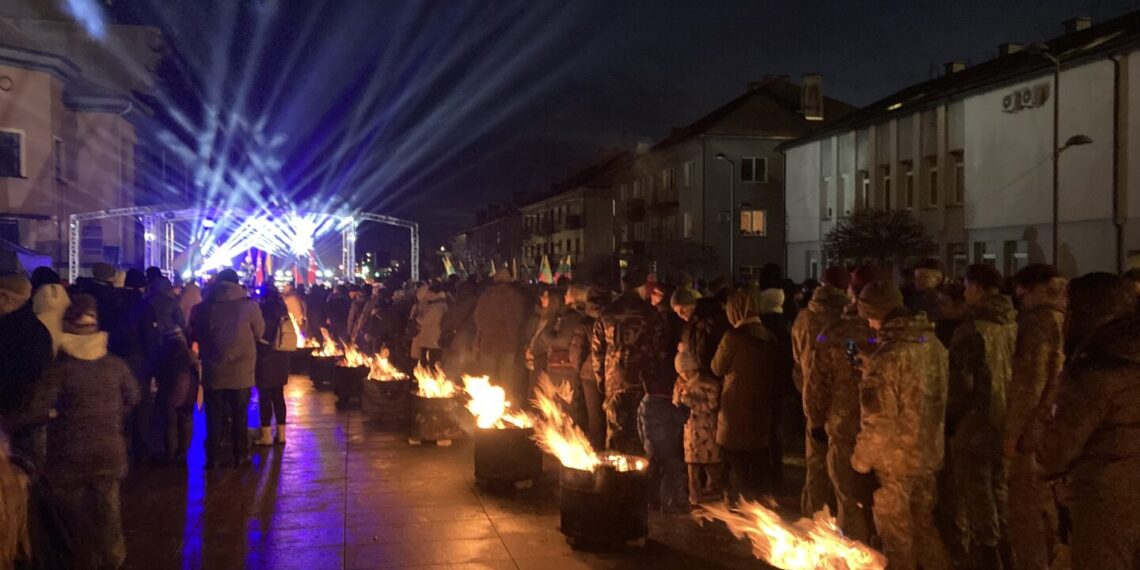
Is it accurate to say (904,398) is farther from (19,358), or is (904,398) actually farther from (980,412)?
(19,358)

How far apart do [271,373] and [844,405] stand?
286 inches

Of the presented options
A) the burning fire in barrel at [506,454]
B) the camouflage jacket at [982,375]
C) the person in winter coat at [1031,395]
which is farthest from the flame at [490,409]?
the person in winter coat at [1031,395]

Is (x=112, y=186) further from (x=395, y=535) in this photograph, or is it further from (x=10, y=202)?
(x=395, y=535)

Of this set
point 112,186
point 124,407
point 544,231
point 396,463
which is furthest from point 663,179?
point 124,407

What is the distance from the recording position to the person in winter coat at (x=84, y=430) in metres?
6.27

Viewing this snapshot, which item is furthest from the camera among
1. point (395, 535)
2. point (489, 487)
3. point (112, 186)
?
point (112, 186)

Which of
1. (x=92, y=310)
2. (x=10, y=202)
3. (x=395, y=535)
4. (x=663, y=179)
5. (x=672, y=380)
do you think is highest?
(x=663, y=179)

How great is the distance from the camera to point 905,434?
582cm

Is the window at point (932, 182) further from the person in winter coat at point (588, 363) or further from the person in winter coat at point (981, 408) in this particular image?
the person in winter coat at point (981, 408)

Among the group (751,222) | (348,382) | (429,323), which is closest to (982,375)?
(429,323)

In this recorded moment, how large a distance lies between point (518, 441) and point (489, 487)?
57 centimetres

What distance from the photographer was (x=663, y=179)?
58656 millimetres

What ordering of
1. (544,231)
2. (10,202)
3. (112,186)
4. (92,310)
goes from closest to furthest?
(92,310), (10,202), (112,186), (544,231)

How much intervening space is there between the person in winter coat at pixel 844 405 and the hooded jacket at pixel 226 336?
247 inches
